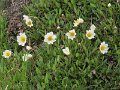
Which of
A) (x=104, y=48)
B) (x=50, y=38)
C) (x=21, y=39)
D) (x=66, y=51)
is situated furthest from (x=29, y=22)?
(x=104, y=48)

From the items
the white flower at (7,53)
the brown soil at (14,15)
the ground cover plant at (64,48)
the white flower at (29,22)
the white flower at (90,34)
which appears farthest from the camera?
the brown soil at (14,15)

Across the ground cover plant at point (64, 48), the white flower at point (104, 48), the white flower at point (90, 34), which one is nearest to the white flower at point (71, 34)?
the ground cover plant at point (64, 48)

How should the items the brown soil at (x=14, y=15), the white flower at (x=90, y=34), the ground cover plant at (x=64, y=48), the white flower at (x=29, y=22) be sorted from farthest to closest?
the brown soil at (x=14, y=15), the white flower at (x=29, y=22), the white flower at (x=90, y=34), the ground cover plant at (x=64, y=48)

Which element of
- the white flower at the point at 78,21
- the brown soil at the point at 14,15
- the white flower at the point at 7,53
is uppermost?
the brown soil at the point at 14,15

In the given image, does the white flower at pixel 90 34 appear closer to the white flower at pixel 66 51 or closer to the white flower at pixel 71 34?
the white flower at pixel 71 34

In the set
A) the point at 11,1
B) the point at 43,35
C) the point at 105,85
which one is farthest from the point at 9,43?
the point at 105,85
